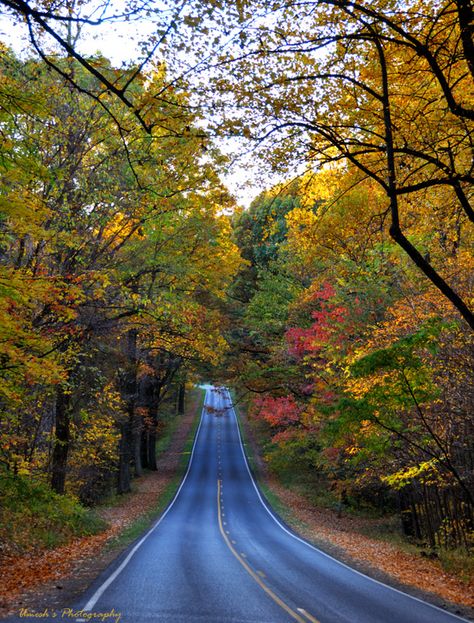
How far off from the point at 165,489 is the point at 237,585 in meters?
22.4

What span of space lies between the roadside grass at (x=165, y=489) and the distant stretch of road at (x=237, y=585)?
62 cm

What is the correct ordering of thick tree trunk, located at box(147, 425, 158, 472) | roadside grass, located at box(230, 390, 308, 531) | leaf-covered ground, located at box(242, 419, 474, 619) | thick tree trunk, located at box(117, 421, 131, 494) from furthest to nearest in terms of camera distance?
thick tree trunk, located at box(147, 425, 158, 472)
thick tree trunk, located at box(117, 421, 131, 494)
roadside grass, located at box(230, 390, 308, 531)
leaf-covered ground, located at box(242, 419, 474, 619)

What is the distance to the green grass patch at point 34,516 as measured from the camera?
11.1 m

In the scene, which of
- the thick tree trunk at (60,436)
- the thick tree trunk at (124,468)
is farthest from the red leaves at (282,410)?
the thick tree trunk at (60,436)

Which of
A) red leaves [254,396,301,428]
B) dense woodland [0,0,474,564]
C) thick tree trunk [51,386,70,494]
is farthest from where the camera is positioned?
red leaves [254,396,301,428]

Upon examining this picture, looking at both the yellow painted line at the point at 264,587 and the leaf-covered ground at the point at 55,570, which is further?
the leaf-covered ground at the point at 55,570

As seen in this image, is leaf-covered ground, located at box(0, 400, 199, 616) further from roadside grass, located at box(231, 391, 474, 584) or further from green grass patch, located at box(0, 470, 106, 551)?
roadside grass, located at box(231, 391, 474, 584)

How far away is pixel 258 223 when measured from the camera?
9039 mm

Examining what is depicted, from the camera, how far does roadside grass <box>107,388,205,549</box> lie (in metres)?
15.8

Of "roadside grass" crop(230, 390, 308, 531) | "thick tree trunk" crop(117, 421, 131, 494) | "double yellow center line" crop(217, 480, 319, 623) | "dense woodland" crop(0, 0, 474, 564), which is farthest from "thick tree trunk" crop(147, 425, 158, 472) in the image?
"double yellow center line" crop(217, 480, 319, 623)

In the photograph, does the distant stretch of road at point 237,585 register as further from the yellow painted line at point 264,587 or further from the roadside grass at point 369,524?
the roadside grass at point 369,524

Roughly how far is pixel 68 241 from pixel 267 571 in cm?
→ 862

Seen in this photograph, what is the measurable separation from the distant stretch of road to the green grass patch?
2.09 meters

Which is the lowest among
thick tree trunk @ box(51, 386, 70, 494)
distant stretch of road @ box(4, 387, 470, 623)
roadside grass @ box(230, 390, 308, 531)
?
roadside grass @ box(230, 390, 308, 531)
